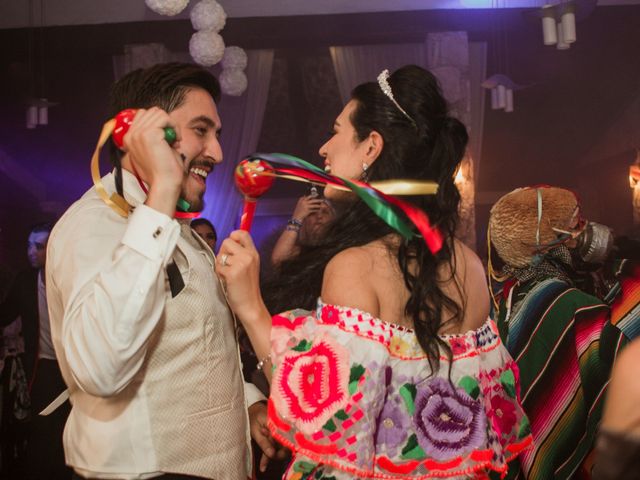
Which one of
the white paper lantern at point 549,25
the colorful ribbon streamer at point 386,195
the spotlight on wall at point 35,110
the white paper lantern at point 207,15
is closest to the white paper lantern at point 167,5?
the white paper lantern at point 207,15

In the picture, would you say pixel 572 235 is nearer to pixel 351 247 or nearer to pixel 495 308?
pixel 495 308

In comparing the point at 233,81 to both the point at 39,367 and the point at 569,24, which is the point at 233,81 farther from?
the point at 39,367

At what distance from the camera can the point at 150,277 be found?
4.16ft

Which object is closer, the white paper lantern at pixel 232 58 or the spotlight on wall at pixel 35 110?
the spotlight on wall at pixel 35 110

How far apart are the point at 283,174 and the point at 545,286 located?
4.68 feet

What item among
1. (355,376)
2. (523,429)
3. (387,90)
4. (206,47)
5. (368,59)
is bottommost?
(523,429)

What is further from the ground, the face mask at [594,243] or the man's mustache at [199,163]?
the man's mustache at [199,163]

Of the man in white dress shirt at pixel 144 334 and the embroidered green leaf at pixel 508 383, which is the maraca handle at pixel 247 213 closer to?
the man in white dress shirt at pixel 144 334

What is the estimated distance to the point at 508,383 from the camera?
1740 mm

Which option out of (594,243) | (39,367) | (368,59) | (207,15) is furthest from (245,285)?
(368,59)

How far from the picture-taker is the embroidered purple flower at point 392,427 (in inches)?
58.9

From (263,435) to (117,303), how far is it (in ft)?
2.09

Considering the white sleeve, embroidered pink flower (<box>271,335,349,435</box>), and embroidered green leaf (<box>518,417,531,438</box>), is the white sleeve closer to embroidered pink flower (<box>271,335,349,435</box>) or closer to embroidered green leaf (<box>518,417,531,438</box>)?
embroidered pink flower (<box>271,335,349,435</box>)

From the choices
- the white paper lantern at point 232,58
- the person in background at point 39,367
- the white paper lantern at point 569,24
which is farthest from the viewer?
the white paper lantern at point 232,58
